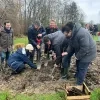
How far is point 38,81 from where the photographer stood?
740 cm

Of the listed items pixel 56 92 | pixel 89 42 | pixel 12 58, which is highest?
pixel 89 42

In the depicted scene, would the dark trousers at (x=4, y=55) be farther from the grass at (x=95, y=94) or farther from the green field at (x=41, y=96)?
the grass at (x=95, y=94)

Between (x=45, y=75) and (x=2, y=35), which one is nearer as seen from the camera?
(x=45, y=75)

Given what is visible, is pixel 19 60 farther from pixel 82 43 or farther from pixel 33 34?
pixel 82 43

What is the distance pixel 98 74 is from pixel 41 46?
7.28 ft

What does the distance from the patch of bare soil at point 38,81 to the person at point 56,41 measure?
64cm

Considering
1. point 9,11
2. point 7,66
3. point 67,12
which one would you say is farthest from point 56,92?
point 67,12

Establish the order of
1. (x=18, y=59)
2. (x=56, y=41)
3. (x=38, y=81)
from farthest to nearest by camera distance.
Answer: (x=18, y=59), (x=56, y=41), (x=38, y=81)

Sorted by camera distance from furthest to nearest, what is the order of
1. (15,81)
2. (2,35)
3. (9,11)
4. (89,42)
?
(9,11), (2,35), (15,81), (89,42)

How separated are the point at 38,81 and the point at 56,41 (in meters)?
1.42

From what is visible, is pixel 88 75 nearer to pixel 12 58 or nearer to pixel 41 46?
pixel 41 46

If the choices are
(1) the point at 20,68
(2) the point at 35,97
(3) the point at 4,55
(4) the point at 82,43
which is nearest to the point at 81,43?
(4) the point at 82,43

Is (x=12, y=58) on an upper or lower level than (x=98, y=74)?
upper

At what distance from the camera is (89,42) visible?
620 centimetres
